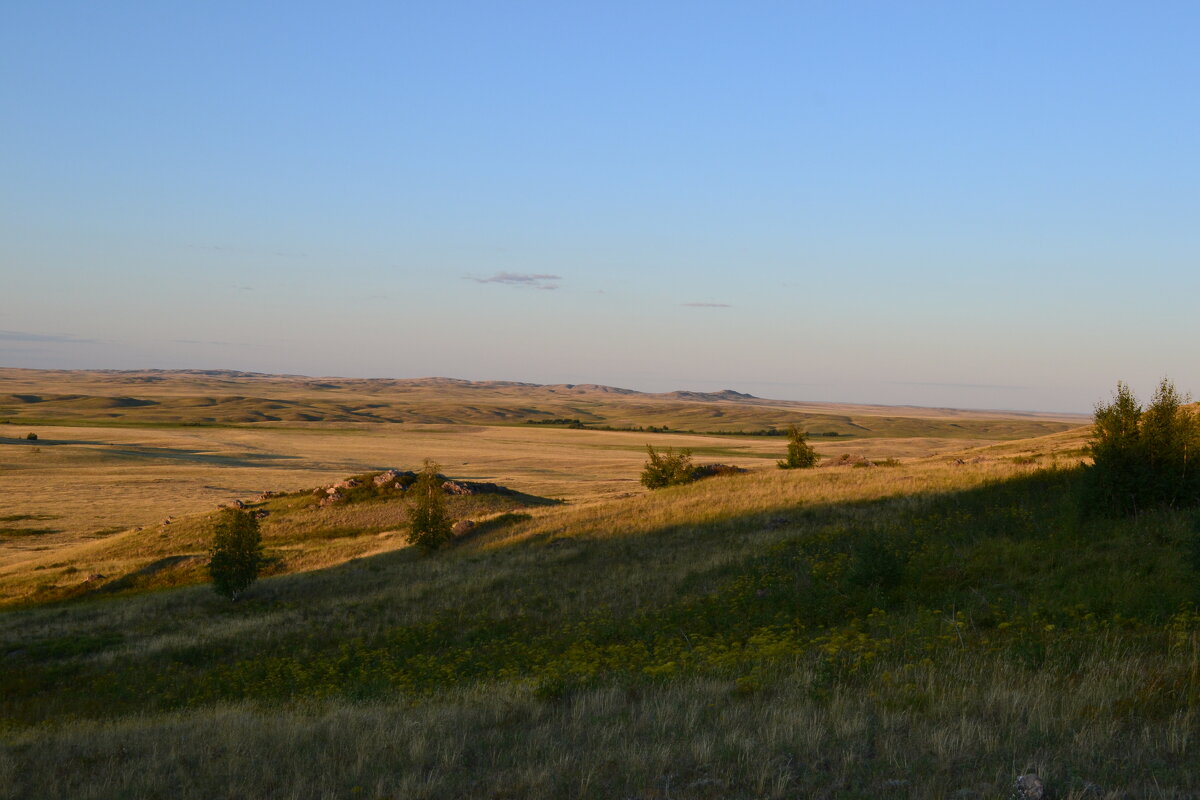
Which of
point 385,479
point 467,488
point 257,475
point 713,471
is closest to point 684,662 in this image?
point 713,471

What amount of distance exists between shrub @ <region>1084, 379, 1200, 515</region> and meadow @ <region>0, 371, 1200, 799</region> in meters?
0.89

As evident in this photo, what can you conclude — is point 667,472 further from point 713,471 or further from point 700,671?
point 700,671

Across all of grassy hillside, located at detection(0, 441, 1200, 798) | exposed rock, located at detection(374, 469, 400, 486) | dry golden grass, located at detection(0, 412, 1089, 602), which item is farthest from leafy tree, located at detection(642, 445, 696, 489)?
grassy hillside, located at detection(0, 441, 1200, 798)

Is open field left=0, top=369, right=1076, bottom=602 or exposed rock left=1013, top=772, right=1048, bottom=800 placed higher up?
exposed rock left=1013, top=772, right=1048, bottom=800

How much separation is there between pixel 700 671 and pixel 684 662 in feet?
3.01

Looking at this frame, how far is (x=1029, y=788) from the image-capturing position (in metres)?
5.55

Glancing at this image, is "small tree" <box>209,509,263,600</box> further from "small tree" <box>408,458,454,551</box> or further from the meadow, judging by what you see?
"small tree" <box>408,458,454,551</box>

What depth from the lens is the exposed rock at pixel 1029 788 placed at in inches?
216

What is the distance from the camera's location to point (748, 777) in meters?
6.37

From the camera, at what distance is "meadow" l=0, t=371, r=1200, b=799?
266 inches

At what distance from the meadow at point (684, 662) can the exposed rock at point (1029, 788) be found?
190 mm

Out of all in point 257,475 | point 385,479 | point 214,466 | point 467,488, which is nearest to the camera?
point 467,488

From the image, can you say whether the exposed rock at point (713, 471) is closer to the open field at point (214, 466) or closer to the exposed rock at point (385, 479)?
the open field at point (214, 466)

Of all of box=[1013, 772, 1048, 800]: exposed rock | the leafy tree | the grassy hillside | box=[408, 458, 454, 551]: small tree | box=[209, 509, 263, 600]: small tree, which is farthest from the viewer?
the leafy tree
